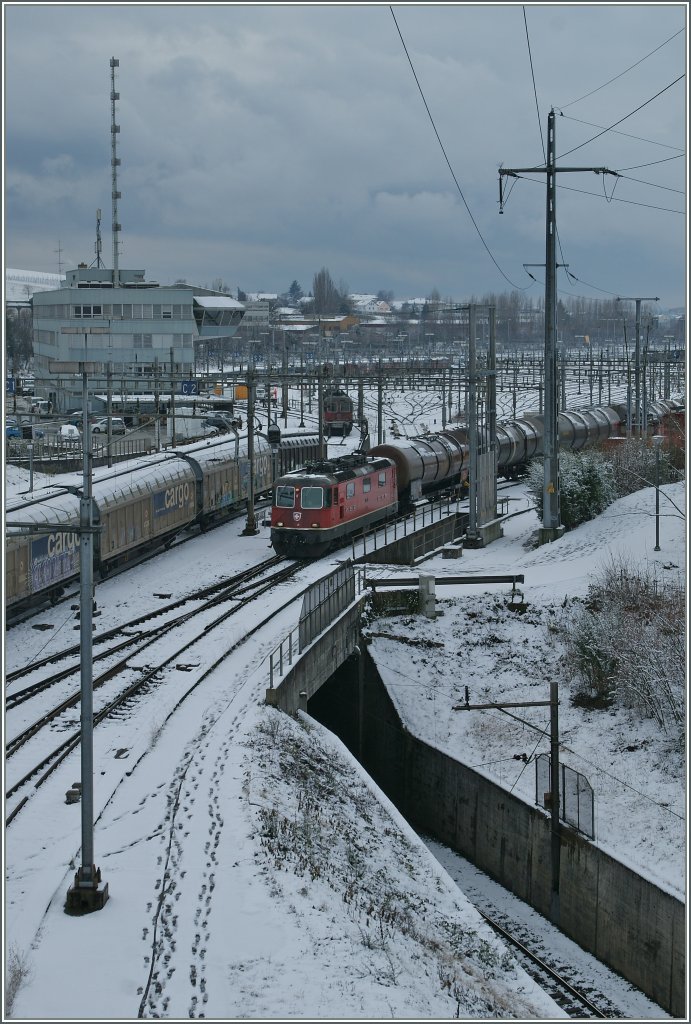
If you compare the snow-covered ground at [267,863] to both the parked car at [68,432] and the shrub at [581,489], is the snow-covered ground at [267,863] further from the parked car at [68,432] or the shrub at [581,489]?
the parked car at [68,432]

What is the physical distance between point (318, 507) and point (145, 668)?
13.0 m

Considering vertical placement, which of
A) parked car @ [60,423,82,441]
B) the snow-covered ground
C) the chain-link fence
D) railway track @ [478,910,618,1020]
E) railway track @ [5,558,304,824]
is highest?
parked car @ [60,423,82,441]

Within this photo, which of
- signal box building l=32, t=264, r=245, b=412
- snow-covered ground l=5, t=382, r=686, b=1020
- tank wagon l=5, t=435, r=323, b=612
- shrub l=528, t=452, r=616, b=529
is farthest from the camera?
signal box building l=32, t=264, r=245, b=412

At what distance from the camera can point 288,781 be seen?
21.2 metres

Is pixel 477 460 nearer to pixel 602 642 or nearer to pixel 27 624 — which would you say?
pixel 602 642

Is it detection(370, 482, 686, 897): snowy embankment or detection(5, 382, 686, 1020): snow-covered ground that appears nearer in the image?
detection(5, 382, 686, 1020): snow-covered ground

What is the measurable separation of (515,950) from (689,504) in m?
9.62

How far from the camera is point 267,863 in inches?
684

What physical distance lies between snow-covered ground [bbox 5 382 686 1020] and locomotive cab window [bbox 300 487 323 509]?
770cm

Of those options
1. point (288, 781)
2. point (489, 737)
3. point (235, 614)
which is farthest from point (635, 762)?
point (235, 614)

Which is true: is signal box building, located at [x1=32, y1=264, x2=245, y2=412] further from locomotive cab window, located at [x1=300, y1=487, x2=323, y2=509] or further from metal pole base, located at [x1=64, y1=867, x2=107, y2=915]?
metal pole base, located at [x1=64, y1=867, x2=107, y2=915]

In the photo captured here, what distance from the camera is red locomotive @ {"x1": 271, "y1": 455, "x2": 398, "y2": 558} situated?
38312mm

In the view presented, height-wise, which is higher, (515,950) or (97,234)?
(97,234)

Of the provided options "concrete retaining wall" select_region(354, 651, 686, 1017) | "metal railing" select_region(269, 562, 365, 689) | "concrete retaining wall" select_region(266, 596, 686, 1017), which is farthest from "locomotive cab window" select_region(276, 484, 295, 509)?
"concrete retaining wall" select_region(354, 651, 686, 1017)
